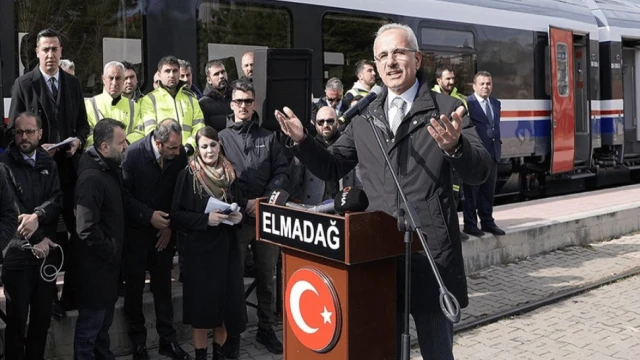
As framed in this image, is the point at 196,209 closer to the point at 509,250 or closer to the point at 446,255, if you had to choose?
the point at 446,255

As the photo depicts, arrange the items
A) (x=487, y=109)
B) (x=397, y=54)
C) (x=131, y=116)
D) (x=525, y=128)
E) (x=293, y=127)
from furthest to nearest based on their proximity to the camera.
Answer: (x=525, y=128) → (x=487, y=109) → (x=131, y=116) → (x=293, y=127) → (x=397, y=54)

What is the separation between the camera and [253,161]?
16.8 feet

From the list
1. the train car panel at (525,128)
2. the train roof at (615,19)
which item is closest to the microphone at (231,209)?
the train car panel at (525,128)

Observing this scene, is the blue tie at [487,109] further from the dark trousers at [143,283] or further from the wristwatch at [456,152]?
the wristwatch at [456,152]

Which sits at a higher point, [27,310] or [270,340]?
[27,310]

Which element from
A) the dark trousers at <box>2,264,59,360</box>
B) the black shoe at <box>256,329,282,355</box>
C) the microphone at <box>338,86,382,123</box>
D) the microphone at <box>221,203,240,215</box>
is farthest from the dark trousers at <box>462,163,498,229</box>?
the microphone at <box>338,86,382,123</box>

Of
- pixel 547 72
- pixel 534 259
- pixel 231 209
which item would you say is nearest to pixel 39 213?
pixel 231 209

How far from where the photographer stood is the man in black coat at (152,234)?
189 inches

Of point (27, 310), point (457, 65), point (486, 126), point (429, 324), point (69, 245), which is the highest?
point (457, 65)

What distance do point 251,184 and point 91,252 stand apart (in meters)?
1.30

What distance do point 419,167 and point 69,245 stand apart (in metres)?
2.80

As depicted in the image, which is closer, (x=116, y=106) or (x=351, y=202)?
(x=351, y=202)

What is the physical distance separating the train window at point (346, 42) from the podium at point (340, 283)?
5866mm

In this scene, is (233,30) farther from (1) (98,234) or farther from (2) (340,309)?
(2) (340,309)
